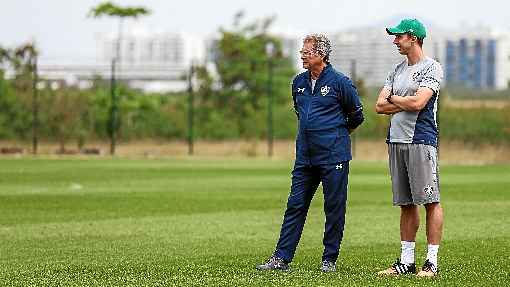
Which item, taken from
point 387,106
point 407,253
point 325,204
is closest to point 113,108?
point 325,204

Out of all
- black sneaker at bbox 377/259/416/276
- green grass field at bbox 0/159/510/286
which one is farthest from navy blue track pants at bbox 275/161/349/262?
black sneaker at bbox 377/259/416/276

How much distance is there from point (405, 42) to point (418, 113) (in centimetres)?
52

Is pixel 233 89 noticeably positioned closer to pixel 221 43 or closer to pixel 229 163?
pixel 221 43

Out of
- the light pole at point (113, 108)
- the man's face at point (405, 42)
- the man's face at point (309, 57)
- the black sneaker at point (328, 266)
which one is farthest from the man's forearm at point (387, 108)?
the light pole at point (113, 108)

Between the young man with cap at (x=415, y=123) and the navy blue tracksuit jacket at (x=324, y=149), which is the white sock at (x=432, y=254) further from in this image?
the navy blue tracksuit jacket at (x=324, y=149)

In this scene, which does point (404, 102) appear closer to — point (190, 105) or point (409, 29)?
point (409, 29)

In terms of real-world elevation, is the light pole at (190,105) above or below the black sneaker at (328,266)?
above

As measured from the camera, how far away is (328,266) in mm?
10555

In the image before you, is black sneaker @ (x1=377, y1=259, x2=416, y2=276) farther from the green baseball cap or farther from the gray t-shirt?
the green baseball cap

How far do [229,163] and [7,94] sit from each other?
10.7 meters

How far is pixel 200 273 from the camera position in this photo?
1030 centimetres

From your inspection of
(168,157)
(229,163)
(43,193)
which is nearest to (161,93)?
(168,157)

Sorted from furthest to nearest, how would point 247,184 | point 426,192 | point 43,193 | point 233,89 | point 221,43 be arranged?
point 221,43, point 233,89, point 247,184, point 43,193, point 426,192

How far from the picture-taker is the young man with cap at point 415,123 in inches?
398
